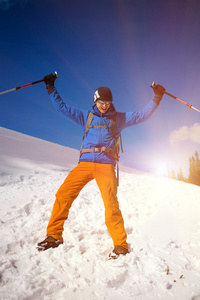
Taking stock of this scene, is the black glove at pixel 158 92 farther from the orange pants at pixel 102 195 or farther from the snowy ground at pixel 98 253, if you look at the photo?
the snowy ground at pixel 98 253

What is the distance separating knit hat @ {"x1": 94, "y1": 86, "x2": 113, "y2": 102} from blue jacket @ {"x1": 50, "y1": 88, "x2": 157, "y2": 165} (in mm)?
215

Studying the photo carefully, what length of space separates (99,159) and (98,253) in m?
1.55

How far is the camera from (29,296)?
6.34 feet

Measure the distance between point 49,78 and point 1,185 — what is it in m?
3.87

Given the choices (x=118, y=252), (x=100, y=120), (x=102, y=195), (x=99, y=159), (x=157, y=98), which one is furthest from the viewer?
(x=157, y=98)

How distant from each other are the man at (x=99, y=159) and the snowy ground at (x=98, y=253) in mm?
324

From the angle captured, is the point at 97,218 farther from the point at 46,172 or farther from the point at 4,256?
the point at 46,172

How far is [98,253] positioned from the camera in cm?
284

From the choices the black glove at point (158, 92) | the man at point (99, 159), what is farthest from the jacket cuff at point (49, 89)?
the black glove at point (158, 92)

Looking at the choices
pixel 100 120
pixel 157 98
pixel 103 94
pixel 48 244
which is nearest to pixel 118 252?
pixel 48 244

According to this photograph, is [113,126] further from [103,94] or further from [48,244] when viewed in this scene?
[48,244]

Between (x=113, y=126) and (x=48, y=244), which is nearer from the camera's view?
(x=48, y=244)

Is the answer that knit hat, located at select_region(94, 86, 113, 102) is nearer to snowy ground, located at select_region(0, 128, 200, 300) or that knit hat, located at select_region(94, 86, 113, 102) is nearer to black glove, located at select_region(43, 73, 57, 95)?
black glove, located at select_region(43, 73, 57, 95)

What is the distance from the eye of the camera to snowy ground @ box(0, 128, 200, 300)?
6.75 feet
